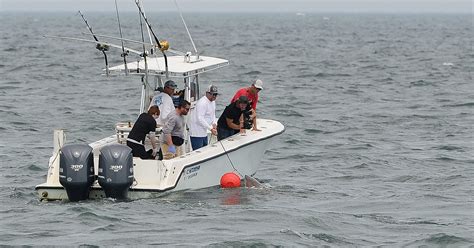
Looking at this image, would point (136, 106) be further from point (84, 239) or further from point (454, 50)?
point (454, 50)

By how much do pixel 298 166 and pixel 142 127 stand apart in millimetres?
5691

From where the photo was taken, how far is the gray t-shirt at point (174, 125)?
51.9 feet

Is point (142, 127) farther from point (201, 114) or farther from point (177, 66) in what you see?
point (177, 66)

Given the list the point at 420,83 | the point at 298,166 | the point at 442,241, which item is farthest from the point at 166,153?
the point at 420,83

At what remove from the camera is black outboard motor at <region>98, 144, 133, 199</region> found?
14445 mm

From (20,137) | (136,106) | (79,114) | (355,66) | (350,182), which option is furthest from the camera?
(355,66)

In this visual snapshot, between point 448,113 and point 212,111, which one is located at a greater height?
point 212,111

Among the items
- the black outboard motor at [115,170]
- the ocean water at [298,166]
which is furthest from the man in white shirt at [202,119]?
the black outboard motor at [115,170]

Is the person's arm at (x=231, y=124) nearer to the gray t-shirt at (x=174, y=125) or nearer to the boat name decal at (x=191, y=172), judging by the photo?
the gray t-shirt at (x=174, y=125)

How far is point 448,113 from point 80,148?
16.8 meters

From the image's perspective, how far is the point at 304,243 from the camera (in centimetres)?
1311

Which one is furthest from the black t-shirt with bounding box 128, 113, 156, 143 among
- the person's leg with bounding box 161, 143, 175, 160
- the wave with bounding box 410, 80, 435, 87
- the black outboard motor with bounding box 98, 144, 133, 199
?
the wave with bounding box 410, 80, 435, 87

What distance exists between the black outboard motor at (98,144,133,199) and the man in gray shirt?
1348 mm

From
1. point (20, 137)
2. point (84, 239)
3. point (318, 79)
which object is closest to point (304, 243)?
point (84, 239)
